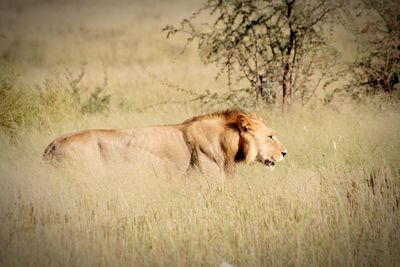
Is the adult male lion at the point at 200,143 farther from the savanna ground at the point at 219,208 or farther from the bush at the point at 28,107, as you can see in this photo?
the bush at the point at 28,107

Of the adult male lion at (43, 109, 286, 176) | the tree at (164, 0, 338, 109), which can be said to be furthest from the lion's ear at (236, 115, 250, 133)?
the tree at (164, 0, 338, 109)

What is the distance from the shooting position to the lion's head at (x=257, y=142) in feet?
22.3

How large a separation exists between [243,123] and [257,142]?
27 centimetres

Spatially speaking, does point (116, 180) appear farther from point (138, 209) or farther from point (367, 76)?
point (367, 76)

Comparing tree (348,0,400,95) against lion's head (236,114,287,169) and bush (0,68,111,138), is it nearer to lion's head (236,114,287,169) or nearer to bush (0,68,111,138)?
bush (0,68,111,138)

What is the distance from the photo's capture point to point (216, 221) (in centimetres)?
529

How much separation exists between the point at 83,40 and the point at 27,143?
70.6ft

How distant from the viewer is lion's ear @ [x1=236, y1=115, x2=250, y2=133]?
266 inches

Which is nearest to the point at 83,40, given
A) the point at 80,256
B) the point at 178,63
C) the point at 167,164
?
the point at 178,63

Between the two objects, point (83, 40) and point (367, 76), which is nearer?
point (367, 76)

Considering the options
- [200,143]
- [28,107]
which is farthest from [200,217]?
[28,107]

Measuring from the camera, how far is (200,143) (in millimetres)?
6844

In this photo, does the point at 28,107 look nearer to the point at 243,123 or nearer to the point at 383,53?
Answer: the point at 243,123

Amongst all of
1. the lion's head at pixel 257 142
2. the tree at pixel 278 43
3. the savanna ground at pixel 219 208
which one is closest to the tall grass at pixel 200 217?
the savanna ground at pixel 219 208
